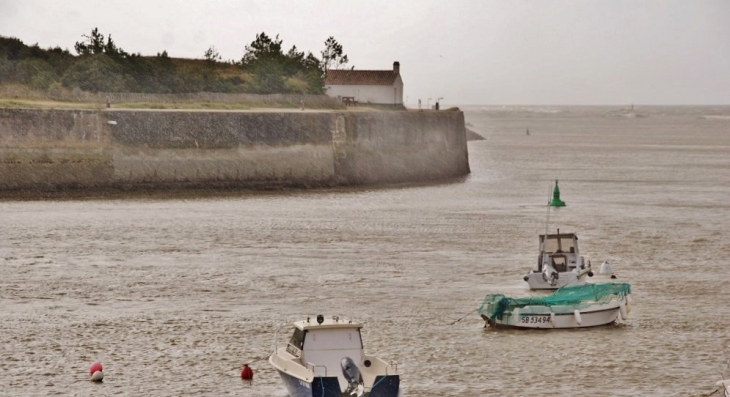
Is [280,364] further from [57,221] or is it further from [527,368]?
[57,221]

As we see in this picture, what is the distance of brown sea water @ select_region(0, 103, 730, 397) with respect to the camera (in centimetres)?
1864

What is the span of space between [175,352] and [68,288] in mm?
6442

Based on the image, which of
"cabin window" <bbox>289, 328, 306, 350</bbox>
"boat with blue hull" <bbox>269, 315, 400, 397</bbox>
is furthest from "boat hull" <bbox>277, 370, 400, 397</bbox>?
"cabin window" <bbox>289, 328, 306, 350</bbox>

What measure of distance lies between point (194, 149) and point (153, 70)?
19.6 m

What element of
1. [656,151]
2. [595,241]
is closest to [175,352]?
[595,241]

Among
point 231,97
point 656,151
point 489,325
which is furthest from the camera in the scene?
point 656,151

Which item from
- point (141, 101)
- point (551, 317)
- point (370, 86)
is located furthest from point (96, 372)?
point (370, 86)

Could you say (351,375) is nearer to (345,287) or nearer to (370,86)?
(345,287)

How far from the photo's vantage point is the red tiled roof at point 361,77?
67.7 metres

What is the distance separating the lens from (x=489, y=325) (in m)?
21.9

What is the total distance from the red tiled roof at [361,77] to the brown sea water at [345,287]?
20.6 metres

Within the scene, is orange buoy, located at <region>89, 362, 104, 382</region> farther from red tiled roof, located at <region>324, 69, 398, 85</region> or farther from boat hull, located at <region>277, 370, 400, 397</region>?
red tiled roof, located at <region>324, 69, 398, 85</region>

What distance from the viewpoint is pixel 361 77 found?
68812mm

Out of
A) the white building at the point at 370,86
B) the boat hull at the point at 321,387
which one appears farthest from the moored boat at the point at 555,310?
the white building at the point at 370,86
